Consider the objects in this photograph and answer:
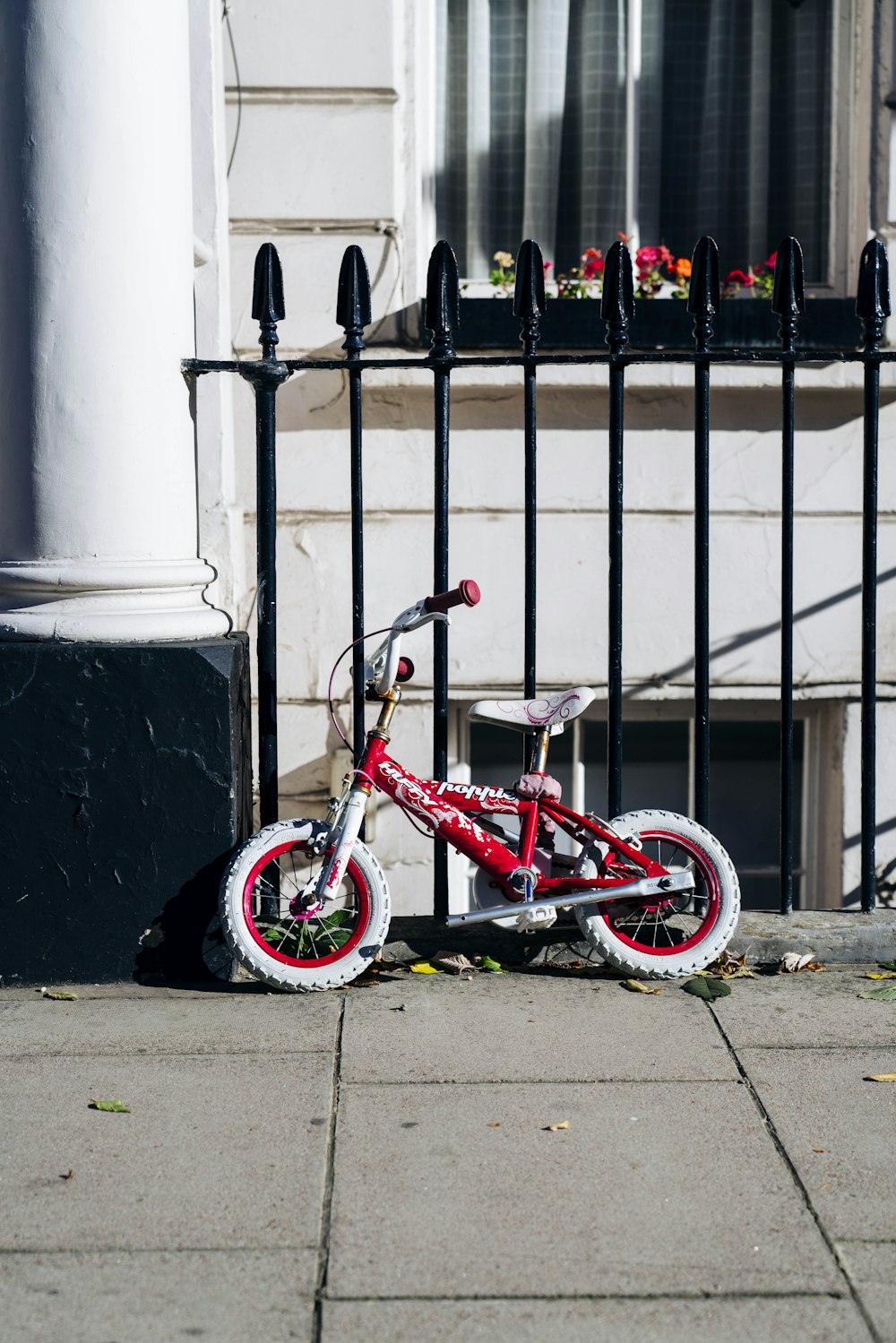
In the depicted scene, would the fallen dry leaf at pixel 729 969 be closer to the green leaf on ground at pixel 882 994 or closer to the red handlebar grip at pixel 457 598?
the green leaf on ground at pixel 882 994

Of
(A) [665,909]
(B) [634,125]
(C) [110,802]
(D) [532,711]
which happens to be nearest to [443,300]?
(D) [532,711]

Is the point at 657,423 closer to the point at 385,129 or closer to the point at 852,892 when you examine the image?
the point at 385,129

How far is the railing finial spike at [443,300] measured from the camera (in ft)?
11.9

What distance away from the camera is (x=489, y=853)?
11.6ft

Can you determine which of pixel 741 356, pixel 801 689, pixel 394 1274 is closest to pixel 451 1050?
pixel 394 1274

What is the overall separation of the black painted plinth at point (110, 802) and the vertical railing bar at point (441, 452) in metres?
0.58

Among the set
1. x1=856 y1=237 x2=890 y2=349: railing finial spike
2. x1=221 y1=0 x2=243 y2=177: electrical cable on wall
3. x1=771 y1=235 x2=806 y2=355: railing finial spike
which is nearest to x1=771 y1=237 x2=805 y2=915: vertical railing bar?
x1=771 y1=235 x2=806 y2=355: railing finial spike

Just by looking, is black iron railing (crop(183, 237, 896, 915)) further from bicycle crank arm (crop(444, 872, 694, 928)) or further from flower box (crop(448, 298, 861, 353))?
flower box (crop(448, 298, 861, 353))

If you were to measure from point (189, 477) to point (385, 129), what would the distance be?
262cm

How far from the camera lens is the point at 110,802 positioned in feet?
11.5

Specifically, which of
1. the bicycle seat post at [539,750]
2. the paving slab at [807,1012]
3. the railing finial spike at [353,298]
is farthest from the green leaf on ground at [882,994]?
the railing finial spike at [353,298]

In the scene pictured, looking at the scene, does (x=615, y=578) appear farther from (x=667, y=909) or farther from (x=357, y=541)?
(x=667, y=909)

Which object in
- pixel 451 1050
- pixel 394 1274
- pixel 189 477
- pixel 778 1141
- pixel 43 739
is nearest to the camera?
pixel 394 1274

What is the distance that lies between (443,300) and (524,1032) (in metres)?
1.88
